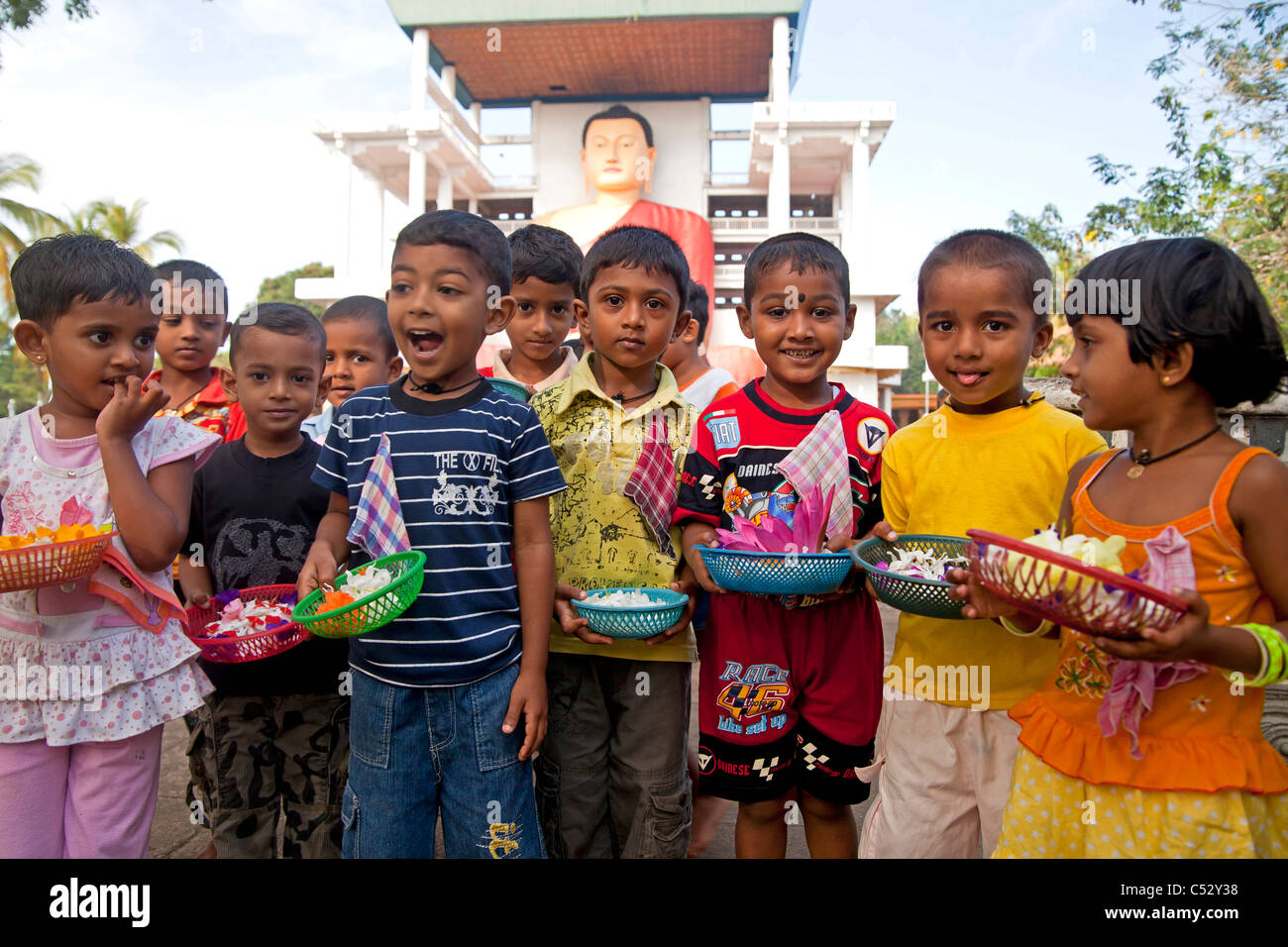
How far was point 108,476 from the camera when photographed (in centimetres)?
183

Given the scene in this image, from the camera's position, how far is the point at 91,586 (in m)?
1.88

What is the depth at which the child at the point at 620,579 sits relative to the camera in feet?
7.24

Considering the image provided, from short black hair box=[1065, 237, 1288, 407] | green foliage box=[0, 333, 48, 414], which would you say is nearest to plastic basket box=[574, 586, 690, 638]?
short black hair box=[1065, 237, 1288, 407]

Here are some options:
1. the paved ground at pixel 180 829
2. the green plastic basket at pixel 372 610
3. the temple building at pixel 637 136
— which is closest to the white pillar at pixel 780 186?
the temple building at pixel 637 136

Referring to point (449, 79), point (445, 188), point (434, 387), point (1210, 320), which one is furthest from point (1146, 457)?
point (449, 79)

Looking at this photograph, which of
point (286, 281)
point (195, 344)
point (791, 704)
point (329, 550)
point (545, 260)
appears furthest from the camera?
point (286, 281)

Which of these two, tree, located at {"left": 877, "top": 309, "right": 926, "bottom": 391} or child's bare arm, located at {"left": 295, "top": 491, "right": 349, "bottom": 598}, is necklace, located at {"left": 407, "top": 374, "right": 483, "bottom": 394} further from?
tree, located at {"left": 877, "top": 309, "right": 926, "bottom": 391}

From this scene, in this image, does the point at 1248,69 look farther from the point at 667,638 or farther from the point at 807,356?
the point at 667,638

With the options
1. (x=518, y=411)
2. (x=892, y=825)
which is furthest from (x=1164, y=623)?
(x=518, y=411)

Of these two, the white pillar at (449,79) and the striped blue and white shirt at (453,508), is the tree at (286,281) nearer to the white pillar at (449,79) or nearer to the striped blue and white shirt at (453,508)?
the white pillar at (449,79)

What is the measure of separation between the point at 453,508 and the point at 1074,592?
127 cm

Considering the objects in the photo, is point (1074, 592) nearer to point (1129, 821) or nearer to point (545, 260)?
point (1129, 821)

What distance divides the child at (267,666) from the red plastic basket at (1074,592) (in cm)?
182

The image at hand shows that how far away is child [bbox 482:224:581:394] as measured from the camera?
2812 millimetres
